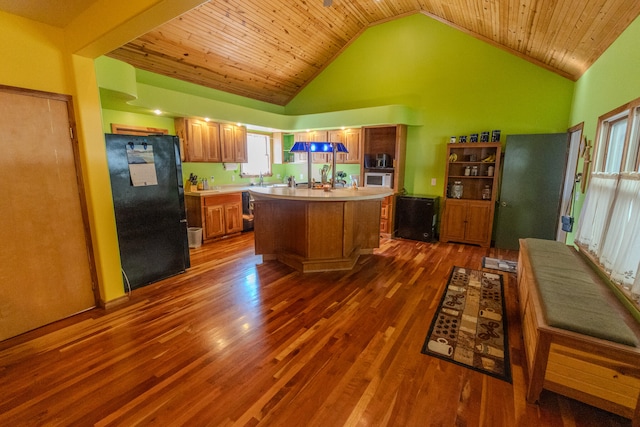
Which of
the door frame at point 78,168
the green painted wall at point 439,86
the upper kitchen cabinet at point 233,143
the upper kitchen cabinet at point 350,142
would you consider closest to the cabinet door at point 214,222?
the upper kitchen cabinet at point 233,143

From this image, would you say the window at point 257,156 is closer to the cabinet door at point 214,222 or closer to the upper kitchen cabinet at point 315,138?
the upper kitchen cabinet at point 315,138

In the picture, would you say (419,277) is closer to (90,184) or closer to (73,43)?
(90,184)

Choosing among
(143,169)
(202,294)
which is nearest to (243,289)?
(202,294)

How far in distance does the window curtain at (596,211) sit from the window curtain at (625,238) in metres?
0.13

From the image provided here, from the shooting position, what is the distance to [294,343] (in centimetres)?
235

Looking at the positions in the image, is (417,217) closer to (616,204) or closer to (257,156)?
(616,204)

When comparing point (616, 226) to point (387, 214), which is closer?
point (616, 226)

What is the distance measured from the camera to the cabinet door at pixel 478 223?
4.98 m

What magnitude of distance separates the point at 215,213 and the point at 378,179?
134 inches

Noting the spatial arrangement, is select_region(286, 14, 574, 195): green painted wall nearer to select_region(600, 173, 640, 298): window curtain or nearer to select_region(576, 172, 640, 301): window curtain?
select_region(576, 172, 640, 301): window curtain

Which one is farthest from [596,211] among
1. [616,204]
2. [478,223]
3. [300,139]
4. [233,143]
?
[233,143]

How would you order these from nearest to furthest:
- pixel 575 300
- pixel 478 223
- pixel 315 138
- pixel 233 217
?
pixel 575 300 → pixel 478 223 → pixel 233 217 → pixel 315 138

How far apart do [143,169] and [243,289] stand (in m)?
1.83

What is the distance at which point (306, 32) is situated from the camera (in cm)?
529
